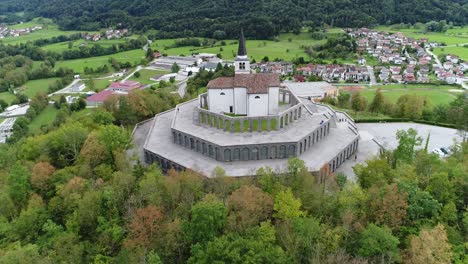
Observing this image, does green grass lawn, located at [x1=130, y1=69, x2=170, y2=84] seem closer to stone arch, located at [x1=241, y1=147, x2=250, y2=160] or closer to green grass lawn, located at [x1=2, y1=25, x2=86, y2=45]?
stone arch, located at [x1=241, y1=147, x2=250, y2=160]

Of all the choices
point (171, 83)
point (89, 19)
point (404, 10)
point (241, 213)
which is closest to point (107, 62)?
point (171, 83)

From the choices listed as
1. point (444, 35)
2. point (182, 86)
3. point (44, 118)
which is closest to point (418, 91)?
point (182, 86)

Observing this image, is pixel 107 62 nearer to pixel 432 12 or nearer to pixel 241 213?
pixel 241 213

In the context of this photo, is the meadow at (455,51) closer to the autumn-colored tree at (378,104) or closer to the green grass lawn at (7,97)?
the autumn-colored tree at (378,104)

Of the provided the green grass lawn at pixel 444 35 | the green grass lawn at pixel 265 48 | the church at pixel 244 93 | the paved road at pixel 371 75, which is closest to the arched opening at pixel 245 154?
the church at pixel 244 93

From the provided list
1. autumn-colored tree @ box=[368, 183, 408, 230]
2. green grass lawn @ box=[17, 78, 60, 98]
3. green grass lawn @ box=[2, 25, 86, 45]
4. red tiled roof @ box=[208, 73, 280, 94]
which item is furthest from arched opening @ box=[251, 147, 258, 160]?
green grass lawn @ box=[2, 25, 86, 45]
